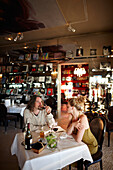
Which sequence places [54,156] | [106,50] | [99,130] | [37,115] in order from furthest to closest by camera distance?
[106,50], [37,115], [99,130], [54,156]

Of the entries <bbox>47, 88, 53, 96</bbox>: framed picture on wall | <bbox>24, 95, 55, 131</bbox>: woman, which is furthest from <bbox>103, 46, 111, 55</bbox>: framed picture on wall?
<bbox>24, 95, 55, 131</bbox>: woman

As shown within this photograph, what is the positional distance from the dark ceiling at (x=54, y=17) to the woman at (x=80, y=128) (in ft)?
7.51

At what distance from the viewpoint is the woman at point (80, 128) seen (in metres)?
1.82

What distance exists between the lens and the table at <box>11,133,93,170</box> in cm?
139

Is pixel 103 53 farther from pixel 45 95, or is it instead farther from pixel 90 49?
pixel 45 95

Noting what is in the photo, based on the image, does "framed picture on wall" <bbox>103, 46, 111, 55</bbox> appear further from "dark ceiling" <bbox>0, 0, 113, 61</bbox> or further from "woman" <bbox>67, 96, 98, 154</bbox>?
"woman" <bbox>67, 96, 98, 154</bbox>

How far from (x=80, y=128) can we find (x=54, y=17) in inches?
112

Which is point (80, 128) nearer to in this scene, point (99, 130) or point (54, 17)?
point (99, 130)

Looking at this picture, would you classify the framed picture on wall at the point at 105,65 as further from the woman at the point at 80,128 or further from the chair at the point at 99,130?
the woman at the point at 80,128

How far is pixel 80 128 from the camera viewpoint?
6.00 ft

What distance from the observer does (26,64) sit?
741 cm

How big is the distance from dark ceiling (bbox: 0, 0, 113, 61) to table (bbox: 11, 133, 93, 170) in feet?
9.25

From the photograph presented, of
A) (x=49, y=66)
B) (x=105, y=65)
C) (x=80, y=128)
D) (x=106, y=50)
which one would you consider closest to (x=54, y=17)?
(x=80, y=128)

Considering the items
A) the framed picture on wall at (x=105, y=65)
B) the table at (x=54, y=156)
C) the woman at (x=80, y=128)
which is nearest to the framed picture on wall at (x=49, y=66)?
the framed picture on wall at (x=105, y=65)
